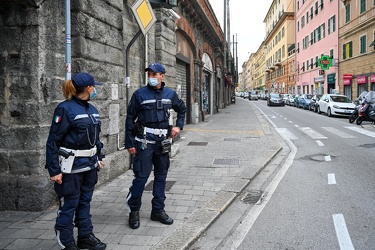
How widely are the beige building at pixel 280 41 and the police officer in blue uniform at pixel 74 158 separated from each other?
190 feet

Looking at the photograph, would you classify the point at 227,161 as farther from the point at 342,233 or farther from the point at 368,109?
the point at 368,109

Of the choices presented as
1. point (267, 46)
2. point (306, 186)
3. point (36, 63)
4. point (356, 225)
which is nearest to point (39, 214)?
point (36, 63)

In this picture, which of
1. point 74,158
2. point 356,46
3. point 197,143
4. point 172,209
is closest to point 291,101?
point 356,46

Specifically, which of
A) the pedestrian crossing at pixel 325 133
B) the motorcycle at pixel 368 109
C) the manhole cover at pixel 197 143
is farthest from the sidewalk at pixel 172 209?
the motorcycle at pixel 368 109

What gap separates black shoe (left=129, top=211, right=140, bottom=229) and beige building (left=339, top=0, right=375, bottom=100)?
26319 mm

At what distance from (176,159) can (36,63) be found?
4.61 meters

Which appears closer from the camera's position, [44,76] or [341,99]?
[44,76]

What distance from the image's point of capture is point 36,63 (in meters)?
4.72

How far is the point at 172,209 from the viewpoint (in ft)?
16.1

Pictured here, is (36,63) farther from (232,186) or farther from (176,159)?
(176,159)

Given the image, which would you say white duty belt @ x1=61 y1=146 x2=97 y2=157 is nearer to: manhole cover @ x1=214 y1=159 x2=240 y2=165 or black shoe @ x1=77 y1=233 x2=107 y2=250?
black shoe @ x1=77 y1=233 x2=107 y2=250

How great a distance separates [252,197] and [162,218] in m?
1.94

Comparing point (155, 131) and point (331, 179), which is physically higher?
point (155, 131)

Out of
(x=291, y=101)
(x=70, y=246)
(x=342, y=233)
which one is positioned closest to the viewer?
(x=70, y=246)
